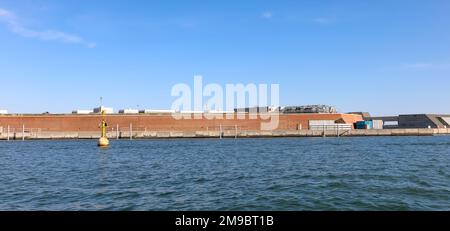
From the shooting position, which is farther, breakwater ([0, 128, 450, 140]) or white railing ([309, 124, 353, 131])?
white railing ([309, 124, 353, 131])

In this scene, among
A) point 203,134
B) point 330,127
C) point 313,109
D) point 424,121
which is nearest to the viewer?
point 203,134

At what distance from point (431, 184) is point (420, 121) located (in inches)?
3622

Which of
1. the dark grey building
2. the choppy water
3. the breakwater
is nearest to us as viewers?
the choppy water

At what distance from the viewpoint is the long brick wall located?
85062mm

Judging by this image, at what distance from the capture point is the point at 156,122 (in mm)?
86688

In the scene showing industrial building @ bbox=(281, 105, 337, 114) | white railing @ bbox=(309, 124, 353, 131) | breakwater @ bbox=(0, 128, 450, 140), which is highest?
industrial building @ bbox=(281, 105, 337, 114)

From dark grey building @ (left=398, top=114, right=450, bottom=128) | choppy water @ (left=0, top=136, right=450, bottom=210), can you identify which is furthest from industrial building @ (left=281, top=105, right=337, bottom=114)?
choppy water @ (left=0, top=136, right=450, bottom=210)

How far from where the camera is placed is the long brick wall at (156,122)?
85.1 metres

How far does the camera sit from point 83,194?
45.5ft

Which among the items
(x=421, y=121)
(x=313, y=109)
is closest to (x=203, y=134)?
(x=313, y=109)

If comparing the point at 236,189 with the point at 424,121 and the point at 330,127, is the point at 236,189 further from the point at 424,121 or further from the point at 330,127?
the point at 424,121

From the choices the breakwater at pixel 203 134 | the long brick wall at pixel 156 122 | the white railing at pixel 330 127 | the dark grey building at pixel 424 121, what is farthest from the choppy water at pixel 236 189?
the dark grey building at pixel 424 121

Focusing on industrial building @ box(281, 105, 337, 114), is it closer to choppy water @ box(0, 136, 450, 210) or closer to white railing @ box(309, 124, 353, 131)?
white railing @ box(309, 124, 353, 131)
